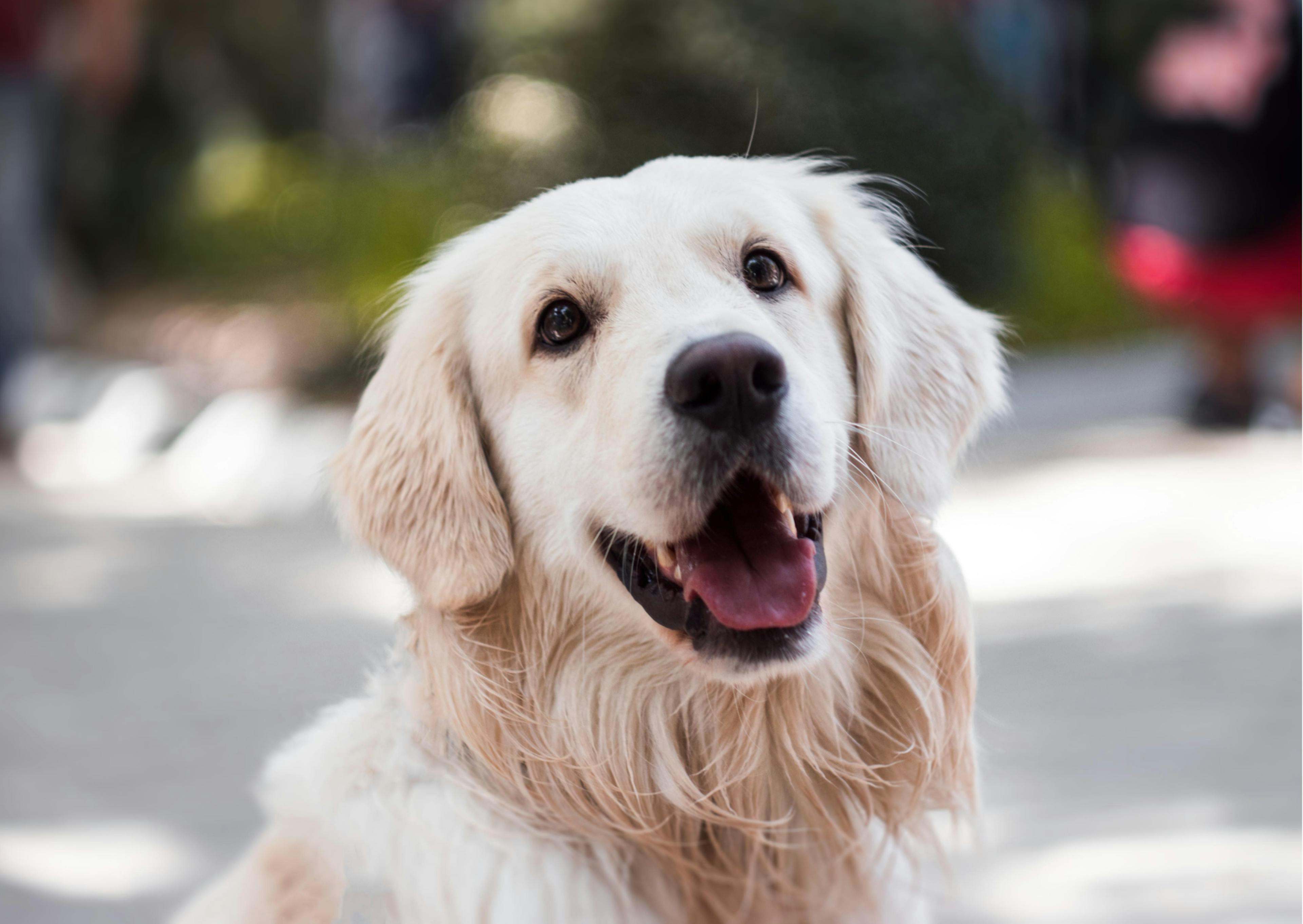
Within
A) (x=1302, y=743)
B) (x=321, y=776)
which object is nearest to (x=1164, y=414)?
(x=1302, y=743)

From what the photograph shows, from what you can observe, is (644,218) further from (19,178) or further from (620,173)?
(19,178)

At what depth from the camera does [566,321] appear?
8.08 ft

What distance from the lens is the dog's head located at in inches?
87.7

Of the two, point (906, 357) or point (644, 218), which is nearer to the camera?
point (644, 218)

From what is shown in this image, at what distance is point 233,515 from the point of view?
7539 millimetres

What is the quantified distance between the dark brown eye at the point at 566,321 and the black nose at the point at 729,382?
32 cm

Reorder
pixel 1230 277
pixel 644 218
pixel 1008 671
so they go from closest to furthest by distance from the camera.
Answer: pixel 644 218
pixel 1008 671
pixel 1230 277

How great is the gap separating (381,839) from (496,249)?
3.45 ft

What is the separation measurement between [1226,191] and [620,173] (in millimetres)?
3315

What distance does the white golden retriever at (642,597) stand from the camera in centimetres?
226

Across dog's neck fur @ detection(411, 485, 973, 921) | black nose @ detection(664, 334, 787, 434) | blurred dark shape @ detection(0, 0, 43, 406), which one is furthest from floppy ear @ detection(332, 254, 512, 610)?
blurred dark shape @ detection(0, 0, 43, 406)

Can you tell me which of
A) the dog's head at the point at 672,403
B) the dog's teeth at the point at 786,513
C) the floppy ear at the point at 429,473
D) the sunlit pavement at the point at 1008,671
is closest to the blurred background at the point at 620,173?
the sunlit pavement at the point at 1008,671

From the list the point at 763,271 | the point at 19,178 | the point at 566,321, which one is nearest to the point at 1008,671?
the point at 763,271

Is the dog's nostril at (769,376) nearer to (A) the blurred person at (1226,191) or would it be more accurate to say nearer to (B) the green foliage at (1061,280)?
(A) the blurred person at (1226,191)
